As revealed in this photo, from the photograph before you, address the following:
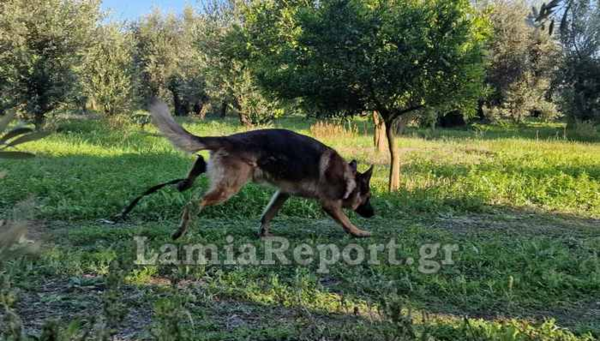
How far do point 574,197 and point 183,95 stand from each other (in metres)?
30.6

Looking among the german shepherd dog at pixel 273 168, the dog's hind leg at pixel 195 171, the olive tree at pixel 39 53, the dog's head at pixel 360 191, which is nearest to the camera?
the german shepherd dog at pixel 273 168

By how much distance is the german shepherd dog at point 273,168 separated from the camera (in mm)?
5516

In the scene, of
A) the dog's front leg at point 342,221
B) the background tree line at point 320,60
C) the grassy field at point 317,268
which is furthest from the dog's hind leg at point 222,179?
the background tree line at point 320,60

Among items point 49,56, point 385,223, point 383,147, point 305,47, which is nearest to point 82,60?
point 49,56

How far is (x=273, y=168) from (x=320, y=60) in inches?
123

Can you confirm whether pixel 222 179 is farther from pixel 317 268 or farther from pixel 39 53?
pixel 39 53

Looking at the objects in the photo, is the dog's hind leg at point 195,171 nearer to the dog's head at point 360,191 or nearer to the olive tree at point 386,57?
the dog's head at point 360,191

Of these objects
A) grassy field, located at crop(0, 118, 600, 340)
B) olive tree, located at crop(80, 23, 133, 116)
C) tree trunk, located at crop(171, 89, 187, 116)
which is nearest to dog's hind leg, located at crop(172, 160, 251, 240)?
grassy field, located at crop(0, 118, 600, 340)

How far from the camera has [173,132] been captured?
547 cm

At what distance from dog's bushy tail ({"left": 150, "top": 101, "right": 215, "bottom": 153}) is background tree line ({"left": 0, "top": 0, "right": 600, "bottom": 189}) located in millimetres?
3160

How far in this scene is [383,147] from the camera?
1556cm

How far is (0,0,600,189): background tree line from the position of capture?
311 inches

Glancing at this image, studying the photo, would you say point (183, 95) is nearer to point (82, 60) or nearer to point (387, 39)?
point (82, 60)

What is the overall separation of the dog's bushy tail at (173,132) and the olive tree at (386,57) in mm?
3142
